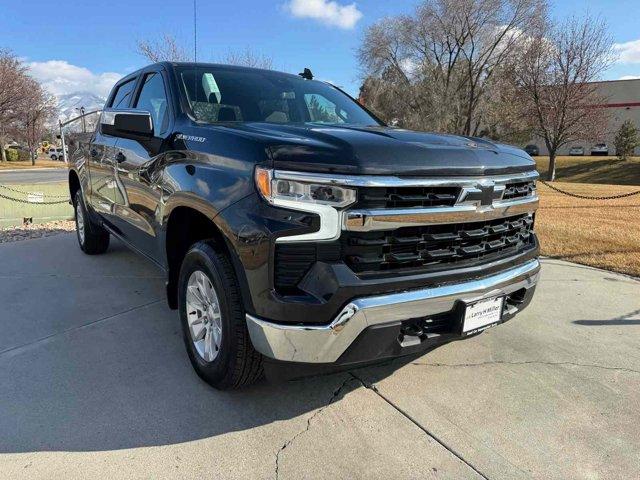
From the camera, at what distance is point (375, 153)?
2309 mm

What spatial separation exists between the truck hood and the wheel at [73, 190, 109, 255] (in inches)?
146

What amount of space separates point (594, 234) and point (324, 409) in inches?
264

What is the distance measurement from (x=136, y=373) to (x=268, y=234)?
1.53 metres

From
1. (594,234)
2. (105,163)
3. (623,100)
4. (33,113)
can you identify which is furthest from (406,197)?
(623,100)

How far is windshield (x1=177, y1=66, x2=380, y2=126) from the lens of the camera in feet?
11.1

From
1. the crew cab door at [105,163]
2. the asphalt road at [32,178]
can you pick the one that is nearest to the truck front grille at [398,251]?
the crew cab door at [105,163]

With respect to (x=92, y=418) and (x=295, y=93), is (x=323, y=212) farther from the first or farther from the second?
(x=295, y=93)

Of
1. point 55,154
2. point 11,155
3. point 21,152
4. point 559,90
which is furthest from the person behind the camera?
point 55,154

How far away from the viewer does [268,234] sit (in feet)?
7.30

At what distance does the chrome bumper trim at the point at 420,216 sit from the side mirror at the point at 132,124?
5.41 feet

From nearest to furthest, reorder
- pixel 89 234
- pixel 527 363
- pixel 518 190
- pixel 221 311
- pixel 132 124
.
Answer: pixel 221 311, pixel 518 190, pixel 132 124, pixel 527 363, pixel 89 234

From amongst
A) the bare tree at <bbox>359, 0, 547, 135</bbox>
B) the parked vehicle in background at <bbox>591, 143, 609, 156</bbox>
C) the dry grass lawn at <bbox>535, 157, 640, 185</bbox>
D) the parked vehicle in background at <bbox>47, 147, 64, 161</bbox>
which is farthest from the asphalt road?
the parked vehicle in background at <bbox>591, 143, 609, 156</bbox>

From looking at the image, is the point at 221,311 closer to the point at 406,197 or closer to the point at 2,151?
the point at 406,197

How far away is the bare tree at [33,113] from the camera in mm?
42594
